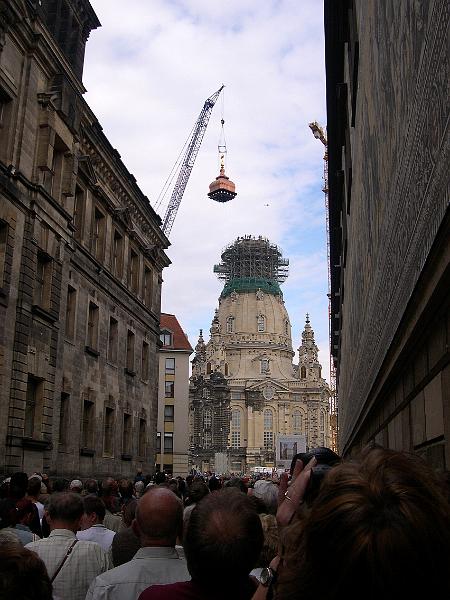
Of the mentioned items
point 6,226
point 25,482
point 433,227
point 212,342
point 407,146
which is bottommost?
point 25,482

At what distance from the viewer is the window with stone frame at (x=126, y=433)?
94.1 feet

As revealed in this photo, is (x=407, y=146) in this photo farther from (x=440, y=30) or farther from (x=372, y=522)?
(x=372, y=522)

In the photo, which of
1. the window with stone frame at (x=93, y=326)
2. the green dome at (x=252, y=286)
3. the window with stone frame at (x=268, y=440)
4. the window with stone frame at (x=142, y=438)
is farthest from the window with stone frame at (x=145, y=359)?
the green dome at (x=252, y=286)

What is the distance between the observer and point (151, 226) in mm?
32562

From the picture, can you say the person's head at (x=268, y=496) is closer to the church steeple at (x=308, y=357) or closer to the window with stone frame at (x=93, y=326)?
the window with stone frame at (x=93, y=326)

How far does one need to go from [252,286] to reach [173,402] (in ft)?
239

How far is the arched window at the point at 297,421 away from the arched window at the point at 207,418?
16641mm

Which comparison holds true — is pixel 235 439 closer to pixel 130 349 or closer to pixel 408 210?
pixel 130 349

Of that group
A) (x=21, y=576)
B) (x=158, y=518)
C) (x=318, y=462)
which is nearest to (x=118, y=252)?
(x=158, y=518)

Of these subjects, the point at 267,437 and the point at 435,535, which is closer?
the point at 435,535

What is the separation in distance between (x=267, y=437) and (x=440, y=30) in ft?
388

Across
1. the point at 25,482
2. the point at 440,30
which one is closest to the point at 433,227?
the point at 440,30

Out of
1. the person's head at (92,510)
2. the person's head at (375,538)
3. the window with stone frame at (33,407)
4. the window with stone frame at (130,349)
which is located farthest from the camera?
the window with stone frame at (130,349)

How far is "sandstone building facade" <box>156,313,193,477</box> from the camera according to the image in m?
57.8
